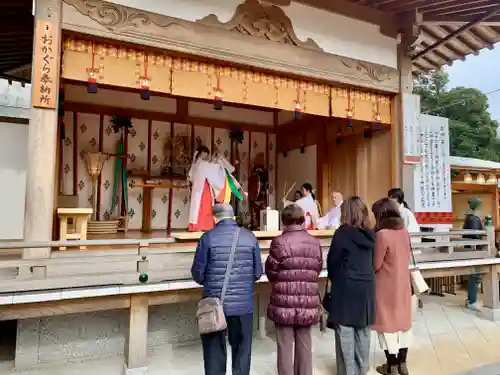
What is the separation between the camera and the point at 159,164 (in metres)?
8.06

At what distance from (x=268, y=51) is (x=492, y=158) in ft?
58.1

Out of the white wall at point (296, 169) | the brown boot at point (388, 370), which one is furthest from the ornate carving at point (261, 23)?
the brown boot at point (388, 370)

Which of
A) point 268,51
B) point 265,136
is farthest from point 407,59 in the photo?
point 265,136

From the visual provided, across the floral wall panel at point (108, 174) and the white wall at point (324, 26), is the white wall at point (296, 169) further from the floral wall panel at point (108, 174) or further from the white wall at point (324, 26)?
the floral wall panel at point (108, 174)

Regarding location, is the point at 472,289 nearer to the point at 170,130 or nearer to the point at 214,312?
the point at 214,312

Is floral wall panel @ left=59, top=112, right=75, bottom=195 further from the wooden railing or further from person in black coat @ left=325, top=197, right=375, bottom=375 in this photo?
person in black coat @ left=325, top=197, right=375, bottom=375

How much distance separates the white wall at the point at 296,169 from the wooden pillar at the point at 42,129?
5541 millimetres

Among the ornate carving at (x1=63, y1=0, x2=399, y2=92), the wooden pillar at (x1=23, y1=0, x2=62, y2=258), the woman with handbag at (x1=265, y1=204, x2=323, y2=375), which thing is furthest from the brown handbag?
the ornate carving at (x1=63, y1=0, x2=399, y2=92)

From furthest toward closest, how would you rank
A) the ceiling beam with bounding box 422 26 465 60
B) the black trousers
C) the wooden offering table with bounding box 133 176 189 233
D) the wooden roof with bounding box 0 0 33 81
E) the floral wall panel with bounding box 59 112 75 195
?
the wooden offering table with bounding box 133 176 189 233
the floral wall panel with bounding box 59 112 75 195
the ceiling beam with bounding box 422 26 465 60
the wooden roof with bounding box 0 0 33 81
the black trousers

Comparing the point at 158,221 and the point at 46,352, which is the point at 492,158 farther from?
the point at 46,352

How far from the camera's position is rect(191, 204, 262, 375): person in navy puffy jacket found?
2980mm

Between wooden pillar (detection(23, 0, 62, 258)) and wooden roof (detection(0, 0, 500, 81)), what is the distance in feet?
5.68

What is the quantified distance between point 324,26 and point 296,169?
3.67 m

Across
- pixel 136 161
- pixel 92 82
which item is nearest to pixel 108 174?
pixel 136 161
